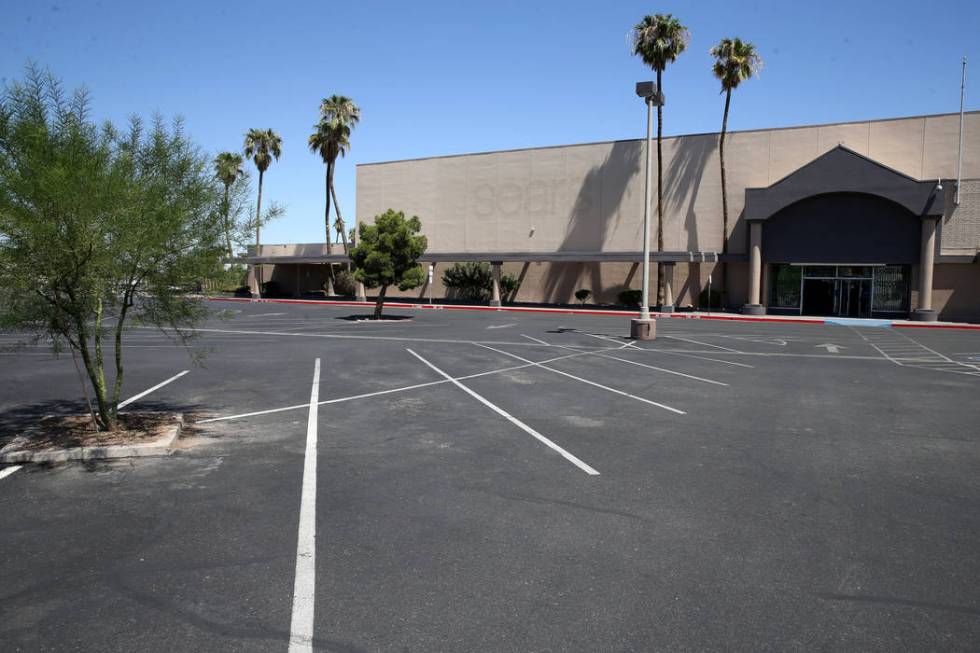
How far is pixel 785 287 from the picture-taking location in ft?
132

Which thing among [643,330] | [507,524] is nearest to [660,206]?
[643,330]

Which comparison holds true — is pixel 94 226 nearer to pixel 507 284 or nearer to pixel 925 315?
pixel 925 315

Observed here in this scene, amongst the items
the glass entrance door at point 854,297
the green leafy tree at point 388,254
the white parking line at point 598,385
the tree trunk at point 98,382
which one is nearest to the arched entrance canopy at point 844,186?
the glass entrance door at point 854,297

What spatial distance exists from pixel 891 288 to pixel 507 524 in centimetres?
3853

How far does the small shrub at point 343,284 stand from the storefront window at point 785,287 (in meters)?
32.5

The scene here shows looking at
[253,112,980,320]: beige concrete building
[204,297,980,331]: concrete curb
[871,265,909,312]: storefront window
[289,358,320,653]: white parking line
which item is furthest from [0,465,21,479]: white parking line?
[871,265,909,312]: storefront window

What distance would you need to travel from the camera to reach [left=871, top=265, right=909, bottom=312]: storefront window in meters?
37.5

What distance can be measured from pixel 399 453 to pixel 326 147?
5105cm

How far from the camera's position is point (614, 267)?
1781 inches

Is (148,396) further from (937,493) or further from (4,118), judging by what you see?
(937,493)

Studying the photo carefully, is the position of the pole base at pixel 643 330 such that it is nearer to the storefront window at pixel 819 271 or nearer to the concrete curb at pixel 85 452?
the concrete curb at pixel 85 452

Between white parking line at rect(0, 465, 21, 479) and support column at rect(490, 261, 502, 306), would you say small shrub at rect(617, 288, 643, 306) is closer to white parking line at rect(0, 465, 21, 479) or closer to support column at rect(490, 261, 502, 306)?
support column at rect(490, 261, 502, 306)

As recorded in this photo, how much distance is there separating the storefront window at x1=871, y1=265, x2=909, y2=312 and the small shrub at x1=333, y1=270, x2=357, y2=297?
37.8 m

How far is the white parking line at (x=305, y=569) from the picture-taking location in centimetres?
416
